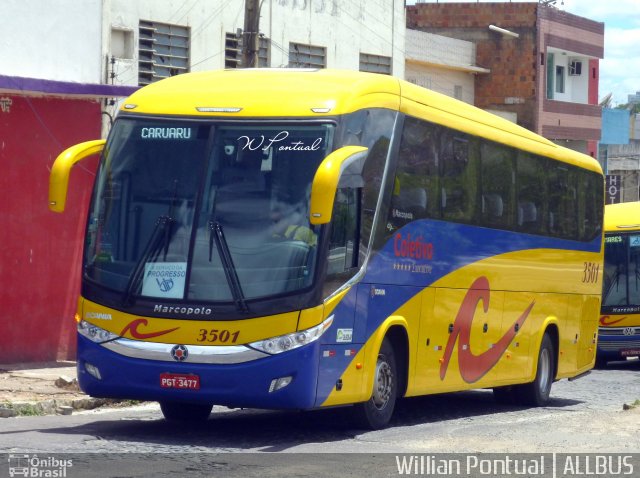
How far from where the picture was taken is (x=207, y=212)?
432 inches

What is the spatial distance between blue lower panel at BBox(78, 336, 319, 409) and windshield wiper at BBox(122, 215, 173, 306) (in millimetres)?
575

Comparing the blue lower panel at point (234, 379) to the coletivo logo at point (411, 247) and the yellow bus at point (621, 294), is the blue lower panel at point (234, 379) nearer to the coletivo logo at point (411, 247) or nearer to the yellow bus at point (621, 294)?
the coletivo logo at point (411, 247)

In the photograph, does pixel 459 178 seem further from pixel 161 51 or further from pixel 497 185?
pixel 161 51

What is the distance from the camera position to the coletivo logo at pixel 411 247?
12.5 m

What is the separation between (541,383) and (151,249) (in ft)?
26.8

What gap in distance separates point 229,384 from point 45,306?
8.10 metres

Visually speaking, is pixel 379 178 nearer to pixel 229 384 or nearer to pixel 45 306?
pixel 229 384

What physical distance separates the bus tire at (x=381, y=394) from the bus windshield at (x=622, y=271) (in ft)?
46.2

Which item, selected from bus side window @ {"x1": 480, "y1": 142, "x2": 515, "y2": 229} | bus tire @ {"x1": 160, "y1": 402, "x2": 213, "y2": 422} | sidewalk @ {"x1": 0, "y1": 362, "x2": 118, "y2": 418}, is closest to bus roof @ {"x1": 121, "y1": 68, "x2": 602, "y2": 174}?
bus side window @ {"x1": 480, "y1": 142, "x2": 515, "y2": 229}

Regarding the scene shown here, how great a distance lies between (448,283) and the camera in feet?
45.8

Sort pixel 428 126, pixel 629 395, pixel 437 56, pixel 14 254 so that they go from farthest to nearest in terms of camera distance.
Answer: pixel 437 56, pixel 629 395, pixel 14 254, pixel 428 126

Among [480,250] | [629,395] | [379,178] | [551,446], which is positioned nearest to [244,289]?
[379,178]

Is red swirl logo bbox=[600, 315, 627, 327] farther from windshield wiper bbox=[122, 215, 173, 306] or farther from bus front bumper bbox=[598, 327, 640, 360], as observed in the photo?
windshield wiper bbox=[122, 215, 173, 306]

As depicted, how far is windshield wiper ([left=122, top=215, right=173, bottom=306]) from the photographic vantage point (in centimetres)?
1104
